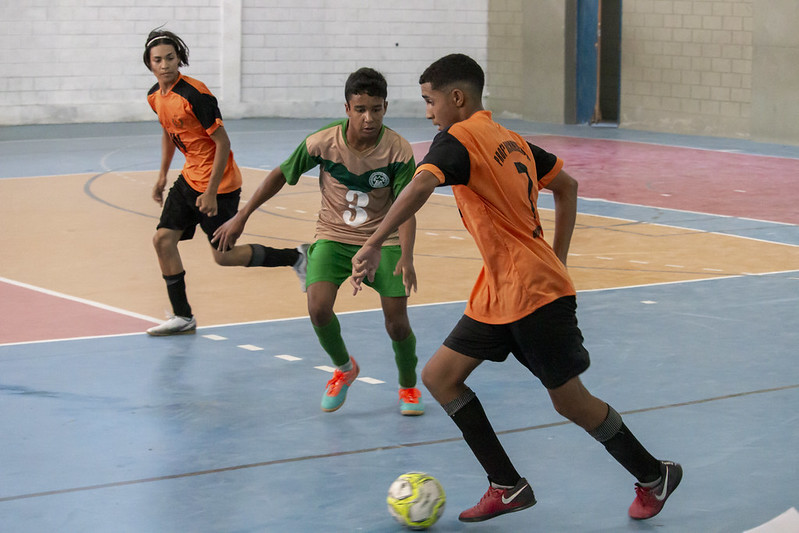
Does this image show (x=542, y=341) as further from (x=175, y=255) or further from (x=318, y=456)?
(x=175, y=255)

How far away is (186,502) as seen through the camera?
14.4ft

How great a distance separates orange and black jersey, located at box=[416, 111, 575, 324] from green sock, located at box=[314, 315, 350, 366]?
1559 millimetres

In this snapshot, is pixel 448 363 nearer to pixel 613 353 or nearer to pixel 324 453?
pixel 324 453

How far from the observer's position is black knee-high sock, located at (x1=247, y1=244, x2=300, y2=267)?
25.0ft

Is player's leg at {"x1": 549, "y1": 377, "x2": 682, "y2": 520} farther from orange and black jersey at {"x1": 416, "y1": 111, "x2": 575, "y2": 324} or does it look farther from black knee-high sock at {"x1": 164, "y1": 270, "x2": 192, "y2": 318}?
black knee-high sock at {"x1": 164, "y1": 270, "x2": 192, "y2": 318}

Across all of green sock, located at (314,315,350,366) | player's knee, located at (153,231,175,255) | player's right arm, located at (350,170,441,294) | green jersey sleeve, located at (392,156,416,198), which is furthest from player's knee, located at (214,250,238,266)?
player's right arm, located at (350,170,441,294)

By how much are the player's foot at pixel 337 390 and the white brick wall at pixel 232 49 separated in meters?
17.2

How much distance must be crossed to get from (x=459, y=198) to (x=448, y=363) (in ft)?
1.96

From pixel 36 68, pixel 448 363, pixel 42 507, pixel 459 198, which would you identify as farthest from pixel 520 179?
pixel 36 68

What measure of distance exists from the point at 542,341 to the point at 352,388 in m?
2.23

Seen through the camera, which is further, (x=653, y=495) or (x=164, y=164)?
(x=164, y=164)

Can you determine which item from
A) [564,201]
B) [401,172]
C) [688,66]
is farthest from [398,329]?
[688,66]

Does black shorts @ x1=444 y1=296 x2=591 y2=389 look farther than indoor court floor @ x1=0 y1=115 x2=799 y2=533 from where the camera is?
No

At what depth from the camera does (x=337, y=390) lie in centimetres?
562
